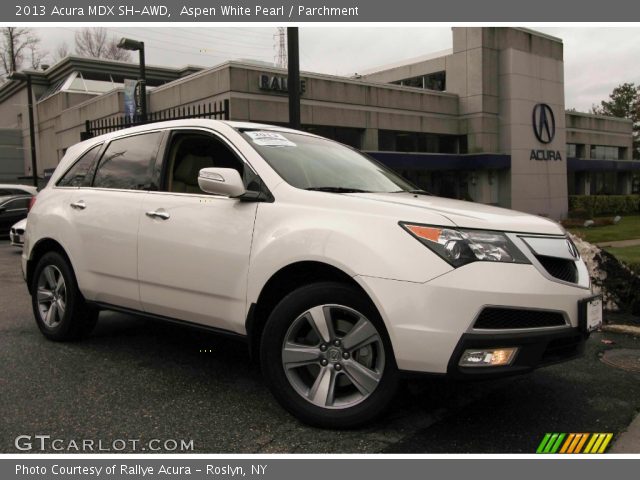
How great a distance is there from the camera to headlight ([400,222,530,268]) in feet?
9.52

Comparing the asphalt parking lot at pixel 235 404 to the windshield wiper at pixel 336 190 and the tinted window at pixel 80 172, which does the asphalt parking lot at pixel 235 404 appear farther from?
the tinted window at pixel 80 172

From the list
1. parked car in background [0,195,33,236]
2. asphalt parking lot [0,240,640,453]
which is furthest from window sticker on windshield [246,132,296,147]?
parked car in background [0,195,33,236]

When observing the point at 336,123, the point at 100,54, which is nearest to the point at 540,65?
the point at 336,123

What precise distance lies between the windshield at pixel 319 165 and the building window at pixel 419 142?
2054cm

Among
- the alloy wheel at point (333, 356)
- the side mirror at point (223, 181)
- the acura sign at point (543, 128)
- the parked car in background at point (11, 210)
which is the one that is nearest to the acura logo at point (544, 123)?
the acura sign at point (543, 128)

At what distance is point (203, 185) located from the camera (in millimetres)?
3557

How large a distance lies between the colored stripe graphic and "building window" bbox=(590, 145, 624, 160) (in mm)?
38947

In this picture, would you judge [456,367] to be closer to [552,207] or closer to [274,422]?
[274,422]

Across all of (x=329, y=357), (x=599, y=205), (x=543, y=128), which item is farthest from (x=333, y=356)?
(x=599, y=205)

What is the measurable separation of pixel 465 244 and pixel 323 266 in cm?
79

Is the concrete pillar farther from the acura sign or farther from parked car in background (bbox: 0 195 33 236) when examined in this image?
parked car in background (bbox: 0 195 33 236)

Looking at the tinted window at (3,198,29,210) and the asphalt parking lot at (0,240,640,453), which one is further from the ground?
the tinted window at (3,198,29,210)

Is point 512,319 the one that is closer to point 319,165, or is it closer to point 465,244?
point 465,244

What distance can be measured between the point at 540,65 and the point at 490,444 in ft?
94.9
